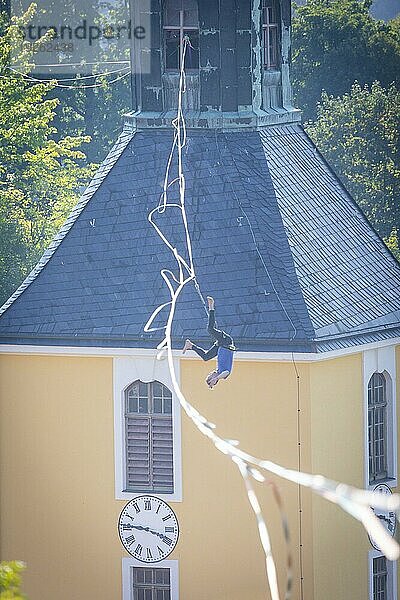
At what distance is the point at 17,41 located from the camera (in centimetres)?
2831

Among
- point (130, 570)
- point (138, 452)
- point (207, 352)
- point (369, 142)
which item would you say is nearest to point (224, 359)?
point (207, 352)

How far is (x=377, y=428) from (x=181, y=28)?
17.0 ft

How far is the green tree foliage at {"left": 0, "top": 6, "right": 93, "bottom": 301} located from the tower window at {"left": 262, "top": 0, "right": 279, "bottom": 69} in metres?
6.88

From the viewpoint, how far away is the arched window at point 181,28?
71.7 feet

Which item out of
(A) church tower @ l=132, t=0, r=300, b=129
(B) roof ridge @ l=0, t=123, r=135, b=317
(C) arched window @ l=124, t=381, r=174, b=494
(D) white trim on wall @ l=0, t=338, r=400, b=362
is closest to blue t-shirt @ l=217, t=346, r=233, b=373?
(D) white trim on wall @ l=0, t=338, r=400, b=362

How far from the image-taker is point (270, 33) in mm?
22312

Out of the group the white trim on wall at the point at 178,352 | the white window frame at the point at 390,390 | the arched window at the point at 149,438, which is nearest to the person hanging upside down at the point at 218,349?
the white trim on wall at the point at 178,352

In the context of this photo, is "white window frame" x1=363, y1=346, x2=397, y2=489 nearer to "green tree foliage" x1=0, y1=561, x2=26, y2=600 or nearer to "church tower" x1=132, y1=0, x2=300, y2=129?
"church tower" x1=132, y1=0, x2=300, y2=129

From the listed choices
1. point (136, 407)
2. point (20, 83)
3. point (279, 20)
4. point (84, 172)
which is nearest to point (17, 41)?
point (20, 83)

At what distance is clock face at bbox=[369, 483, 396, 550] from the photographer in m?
21.7

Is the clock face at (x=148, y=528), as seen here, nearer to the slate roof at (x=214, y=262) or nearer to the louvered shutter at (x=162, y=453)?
the louvered shutter at (x=162, y=453)

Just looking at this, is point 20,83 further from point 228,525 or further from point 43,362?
point 228,525

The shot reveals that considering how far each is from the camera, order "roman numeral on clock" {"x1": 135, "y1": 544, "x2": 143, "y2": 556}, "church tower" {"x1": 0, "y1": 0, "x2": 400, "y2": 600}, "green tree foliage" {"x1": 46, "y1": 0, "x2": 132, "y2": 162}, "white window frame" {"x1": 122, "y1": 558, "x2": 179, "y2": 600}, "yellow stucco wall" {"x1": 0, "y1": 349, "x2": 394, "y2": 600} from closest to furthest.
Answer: "yellow stucco wall" {"x1": 0, "y1": 349, "x2": 394, "y2": 600}, "church tower" {"x1": 0, "y1": 0, "x2": 400, "y2": 600}, "white window frame" {"x1": 122, "y1": 558, "x2": 179, "y2": 600}, "roman numeral on clock" {"x1": 135, "y1": 544, "x2": 143, "y2": 556}, "green tree foliage" {"x1": 46, "y1": 0, "x2": 132, "y2": 162}

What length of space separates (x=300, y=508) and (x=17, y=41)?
10.4 m
